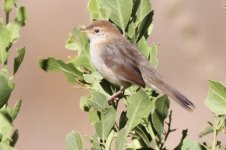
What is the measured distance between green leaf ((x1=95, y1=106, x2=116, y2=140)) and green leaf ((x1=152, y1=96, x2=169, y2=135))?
18 cm

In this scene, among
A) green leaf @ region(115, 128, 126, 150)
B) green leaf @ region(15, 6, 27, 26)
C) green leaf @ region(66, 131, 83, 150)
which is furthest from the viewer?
green leaf @ region(15, 6, 27, 26)

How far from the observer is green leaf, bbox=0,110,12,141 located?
3152 mm

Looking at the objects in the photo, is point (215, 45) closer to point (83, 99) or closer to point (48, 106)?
point (48, 106)

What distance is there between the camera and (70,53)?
532 inches

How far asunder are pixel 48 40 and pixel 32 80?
67.3 inches

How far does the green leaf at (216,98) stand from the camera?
3201 mm

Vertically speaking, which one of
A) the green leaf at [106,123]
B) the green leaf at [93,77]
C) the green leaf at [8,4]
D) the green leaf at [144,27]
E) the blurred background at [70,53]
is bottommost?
the blurred background at [70,53]

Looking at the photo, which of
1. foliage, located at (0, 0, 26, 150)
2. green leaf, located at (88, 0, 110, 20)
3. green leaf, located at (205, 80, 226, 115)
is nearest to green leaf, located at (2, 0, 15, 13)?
foliage, located at (0, 0, 26, 150)

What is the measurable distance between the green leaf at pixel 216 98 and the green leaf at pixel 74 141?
0.58 m

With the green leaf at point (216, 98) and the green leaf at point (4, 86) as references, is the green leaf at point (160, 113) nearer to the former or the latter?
the green leaf at point (216, 98)

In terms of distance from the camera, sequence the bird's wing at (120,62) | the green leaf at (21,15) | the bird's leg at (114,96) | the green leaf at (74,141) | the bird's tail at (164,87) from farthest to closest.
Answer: the bird's wing at (120,62) → the bird's tail at (164,87) → the bird's leg at (114,96) → the green leaf at (21,15) → the green leaf at (74,141)

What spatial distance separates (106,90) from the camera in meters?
3.75

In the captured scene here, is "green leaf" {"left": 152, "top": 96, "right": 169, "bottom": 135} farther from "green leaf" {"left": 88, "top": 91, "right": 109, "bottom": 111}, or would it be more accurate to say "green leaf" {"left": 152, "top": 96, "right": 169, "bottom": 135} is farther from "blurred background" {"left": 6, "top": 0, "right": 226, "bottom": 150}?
"blurred background" {"left": 6, "top": 0, "right": 226, "bottom": 150}

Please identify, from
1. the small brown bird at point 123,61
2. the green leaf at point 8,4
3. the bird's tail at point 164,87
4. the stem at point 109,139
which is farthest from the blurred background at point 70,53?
the stem at point 109,139
